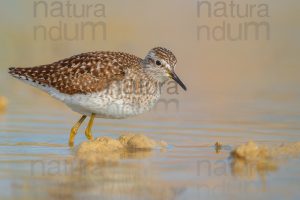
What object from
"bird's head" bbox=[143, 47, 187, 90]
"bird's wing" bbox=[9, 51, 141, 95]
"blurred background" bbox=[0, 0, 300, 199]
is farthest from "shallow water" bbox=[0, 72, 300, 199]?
"bird's head" bbox=[143, 47, 187, 90]

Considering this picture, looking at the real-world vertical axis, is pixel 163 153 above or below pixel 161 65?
below

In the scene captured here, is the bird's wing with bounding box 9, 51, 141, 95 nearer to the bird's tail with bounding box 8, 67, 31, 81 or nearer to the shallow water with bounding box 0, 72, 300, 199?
the bird's tail with bounding box 8, 67, 31, 81

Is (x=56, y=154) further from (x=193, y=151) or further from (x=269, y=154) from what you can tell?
(x=269, y=154)

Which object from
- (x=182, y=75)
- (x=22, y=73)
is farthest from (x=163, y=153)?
(x=182, y=75)

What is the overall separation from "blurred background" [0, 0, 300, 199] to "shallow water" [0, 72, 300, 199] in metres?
0.02

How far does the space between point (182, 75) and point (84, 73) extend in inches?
300

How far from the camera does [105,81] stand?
1362 centimetres

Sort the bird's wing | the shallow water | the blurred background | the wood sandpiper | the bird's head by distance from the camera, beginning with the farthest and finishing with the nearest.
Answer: the bird's head, the bird's wing, the wood sandpiper, the blurred background, the shallow water

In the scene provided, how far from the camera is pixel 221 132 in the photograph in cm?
1446

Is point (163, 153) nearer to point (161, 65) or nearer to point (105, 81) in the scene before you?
point (105, 81)

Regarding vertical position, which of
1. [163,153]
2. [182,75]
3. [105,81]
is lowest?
[163,153]

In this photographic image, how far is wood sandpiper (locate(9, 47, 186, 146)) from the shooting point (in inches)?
533

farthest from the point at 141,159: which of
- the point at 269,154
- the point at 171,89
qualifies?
the point at 171,89

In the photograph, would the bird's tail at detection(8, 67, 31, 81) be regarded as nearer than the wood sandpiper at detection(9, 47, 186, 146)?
No
